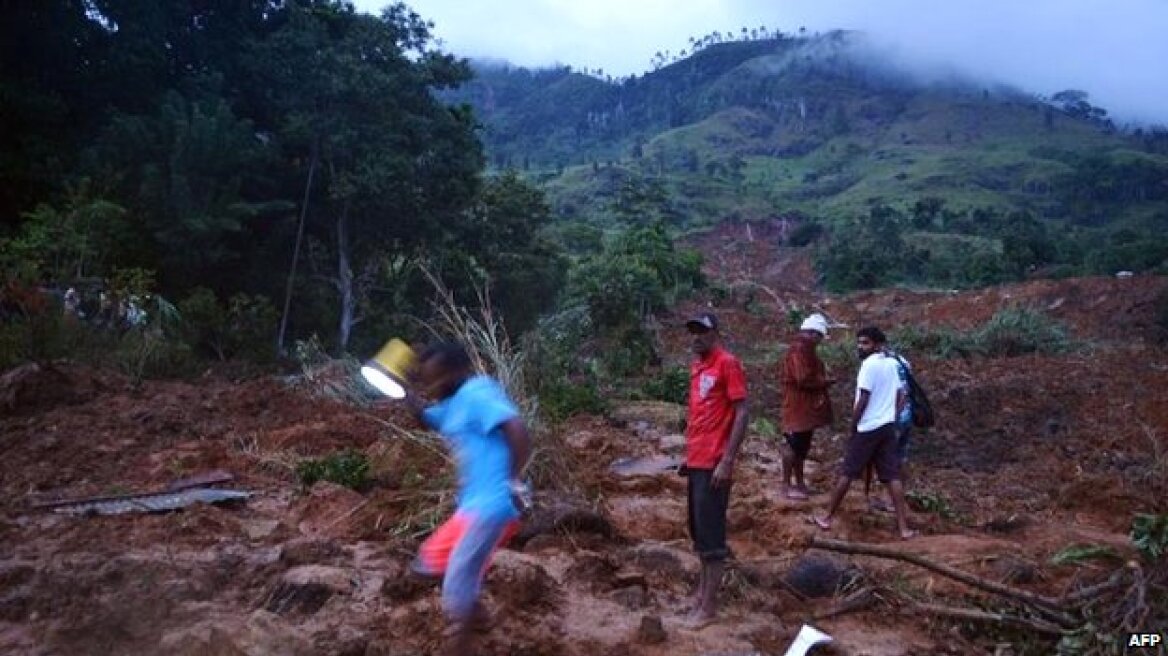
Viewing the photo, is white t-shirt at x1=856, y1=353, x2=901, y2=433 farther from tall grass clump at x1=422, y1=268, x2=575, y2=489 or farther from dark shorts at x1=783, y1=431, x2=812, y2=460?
tall grass clump at x1=422, y1=268, x2=575, y2=489

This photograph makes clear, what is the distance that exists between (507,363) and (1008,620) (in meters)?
3.72

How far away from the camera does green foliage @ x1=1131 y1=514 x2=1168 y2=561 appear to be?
4402mm

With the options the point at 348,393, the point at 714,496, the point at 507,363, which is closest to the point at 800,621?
the point at 714,496

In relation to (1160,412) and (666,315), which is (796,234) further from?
(1160,412)

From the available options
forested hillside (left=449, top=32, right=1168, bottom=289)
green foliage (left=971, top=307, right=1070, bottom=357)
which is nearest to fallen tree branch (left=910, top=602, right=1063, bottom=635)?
green foliage (left=971, top=307, right=1070, bottom=357)

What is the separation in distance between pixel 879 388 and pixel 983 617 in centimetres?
187

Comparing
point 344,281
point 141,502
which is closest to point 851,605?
point 141,502

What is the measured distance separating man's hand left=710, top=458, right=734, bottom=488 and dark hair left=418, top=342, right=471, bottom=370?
1.44 meters

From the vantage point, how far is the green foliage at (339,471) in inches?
286

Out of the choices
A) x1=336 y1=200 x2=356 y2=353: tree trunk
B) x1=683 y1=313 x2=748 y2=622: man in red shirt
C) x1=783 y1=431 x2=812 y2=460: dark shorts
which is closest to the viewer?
x1=683 y1=313 x2=748 y2=622: man in red shirt

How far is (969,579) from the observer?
471 cm

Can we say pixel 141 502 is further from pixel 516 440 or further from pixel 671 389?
pixel 671 389

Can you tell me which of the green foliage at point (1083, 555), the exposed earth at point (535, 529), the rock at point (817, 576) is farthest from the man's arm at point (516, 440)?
the green foliage at point (1083, 555)

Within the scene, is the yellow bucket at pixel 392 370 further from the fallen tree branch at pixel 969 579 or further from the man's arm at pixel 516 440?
the fallen tree branch at pixel 969 579
